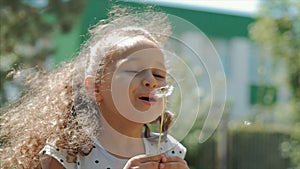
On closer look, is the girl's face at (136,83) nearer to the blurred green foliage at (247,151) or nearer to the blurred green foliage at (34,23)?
the blurred green foliage at (34,23)

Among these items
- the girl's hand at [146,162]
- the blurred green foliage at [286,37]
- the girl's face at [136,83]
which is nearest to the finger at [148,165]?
the girl's hand at [146,162]

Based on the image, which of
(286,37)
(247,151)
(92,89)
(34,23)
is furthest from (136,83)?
(247,151)

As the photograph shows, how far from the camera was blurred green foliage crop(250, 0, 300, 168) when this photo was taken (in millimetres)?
6508

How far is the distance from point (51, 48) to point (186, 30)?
4895 millimetres

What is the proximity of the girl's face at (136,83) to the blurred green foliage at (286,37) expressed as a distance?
4.66 meters

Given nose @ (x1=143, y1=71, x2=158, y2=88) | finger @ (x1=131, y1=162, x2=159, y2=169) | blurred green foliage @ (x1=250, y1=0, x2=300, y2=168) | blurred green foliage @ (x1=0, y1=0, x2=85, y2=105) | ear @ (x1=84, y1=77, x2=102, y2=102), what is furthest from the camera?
blurred green foliage @ (x1=250, y1=0, x2=300, y2=168)

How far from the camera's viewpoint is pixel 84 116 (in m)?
1.87

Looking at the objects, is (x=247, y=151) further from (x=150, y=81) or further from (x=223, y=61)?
(x=150, y=81)

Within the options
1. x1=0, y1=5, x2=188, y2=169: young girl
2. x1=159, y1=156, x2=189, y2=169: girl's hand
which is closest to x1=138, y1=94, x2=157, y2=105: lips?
x1=0, y1=5, x2=188, y2=169: young girl

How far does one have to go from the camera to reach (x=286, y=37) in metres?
6.57

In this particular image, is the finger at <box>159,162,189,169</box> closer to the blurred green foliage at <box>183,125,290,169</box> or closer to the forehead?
the forehead

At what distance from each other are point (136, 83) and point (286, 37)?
4979 millimetres

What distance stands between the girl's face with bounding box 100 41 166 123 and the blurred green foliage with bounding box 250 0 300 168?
15.3ft

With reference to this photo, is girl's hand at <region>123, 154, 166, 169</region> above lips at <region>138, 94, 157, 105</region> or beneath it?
beneath
